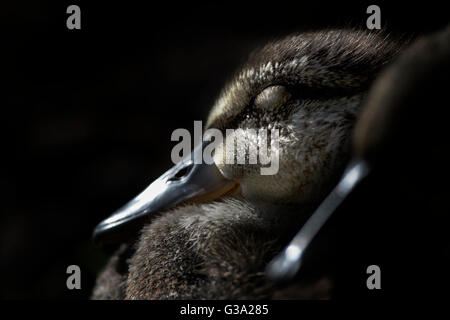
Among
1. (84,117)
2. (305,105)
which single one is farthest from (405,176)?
(84,117)

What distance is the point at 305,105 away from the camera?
102 centimetres

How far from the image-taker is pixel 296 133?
1013 millimetres

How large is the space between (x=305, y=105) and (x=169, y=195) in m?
0.36

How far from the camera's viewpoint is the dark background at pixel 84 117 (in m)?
1.87

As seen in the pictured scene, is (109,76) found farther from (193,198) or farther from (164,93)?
(193,198)

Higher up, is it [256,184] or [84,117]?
[84,117]

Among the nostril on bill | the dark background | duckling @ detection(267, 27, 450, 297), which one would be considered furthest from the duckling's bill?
the dark background

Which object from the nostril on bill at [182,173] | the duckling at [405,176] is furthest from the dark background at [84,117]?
the duckling at [405,176]

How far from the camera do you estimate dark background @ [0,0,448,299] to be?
1869mm

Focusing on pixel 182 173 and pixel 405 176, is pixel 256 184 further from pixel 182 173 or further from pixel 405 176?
pixel 405 176

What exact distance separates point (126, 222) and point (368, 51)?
0.63 m

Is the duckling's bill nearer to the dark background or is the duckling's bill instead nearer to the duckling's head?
the duckling's head

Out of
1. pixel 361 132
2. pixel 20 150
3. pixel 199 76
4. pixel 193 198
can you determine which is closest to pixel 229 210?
pixel 193 198

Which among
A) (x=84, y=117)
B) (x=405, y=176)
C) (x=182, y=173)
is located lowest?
(x=405, y=176)
